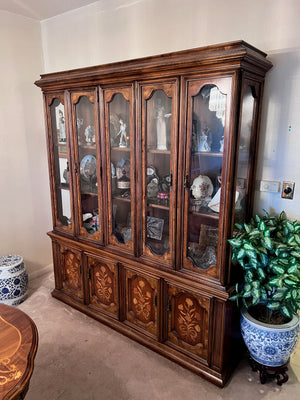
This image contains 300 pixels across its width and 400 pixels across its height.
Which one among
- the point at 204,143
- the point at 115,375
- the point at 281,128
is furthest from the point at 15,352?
the point at 281,128

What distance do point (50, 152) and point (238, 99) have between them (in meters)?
1.72

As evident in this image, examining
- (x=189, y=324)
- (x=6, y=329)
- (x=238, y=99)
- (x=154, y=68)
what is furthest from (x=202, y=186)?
(x=6, y=329)

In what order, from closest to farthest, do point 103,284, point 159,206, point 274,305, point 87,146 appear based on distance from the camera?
point 274,305 < point 159,206 < point 87,146 < point 103,284

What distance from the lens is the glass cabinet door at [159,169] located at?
6.33 feet

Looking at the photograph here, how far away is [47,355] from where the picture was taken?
2.27 metres

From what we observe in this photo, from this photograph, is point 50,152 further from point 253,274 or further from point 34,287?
point 253,274

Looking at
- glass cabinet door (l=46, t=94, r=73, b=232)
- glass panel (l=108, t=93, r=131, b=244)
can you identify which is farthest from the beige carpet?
glass cabinet door (l=46, t=94, r=73, b=232)

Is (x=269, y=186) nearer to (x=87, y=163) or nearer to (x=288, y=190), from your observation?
(x=288, y=190)

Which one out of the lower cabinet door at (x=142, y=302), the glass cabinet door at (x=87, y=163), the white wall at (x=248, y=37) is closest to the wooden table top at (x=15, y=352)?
the lower cabinet door at (x=142, y=302)

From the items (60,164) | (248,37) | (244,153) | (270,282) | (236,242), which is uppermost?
(248,37)

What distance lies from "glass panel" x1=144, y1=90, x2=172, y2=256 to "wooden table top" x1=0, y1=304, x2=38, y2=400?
973mm

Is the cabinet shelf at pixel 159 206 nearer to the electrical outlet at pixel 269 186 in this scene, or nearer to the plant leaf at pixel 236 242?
the plant leaf at pixel 236 242

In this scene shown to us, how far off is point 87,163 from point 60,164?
36cm

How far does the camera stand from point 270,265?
1738 mm
